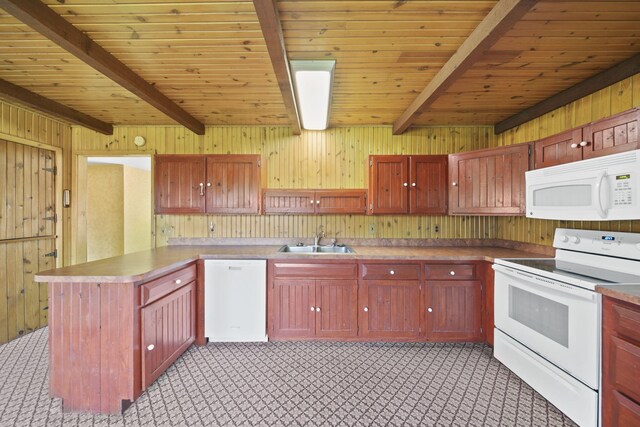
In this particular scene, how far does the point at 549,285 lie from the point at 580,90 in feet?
5.92

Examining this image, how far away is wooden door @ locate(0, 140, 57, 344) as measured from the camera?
2678 millimetres

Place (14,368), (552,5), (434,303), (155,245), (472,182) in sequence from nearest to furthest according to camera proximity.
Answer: (552,5), (14,368), (434,303), (472,182), (155,245)

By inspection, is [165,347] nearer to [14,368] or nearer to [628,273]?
[14,368]

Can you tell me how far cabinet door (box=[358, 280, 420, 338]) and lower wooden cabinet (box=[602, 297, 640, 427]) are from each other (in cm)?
134

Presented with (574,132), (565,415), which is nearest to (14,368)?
(565,415)

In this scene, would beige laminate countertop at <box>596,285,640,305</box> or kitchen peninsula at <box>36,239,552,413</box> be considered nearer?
beige laminate countertop at <box>596,285,640,305</box>

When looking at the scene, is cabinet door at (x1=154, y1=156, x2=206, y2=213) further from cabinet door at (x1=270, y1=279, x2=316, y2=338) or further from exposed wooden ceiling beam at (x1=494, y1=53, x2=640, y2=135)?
exposed wooden ceiling beam at (x1=494, y1=53, x2=640, y2=135)

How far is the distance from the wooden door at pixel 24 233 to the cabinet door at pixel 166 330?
1920mm

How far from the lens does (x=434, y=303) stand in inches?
104

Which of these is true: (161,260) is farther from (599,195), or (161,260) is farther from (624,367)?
(599,195)

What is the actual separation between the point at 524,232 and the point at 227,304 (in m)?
3.34

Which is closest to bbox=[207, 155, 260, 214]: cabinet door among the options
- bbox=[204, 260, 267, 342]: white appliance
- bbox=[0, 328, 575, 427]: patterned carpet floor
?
bbox=[204, 260, 267, 342]: white appliance

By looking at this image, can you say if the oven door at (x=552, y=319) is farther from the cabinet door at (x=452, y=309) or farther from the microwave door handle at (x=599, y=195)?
the microwave door handle at (x=599, y=195)

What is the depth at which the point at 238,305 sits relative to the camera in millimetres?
2680
